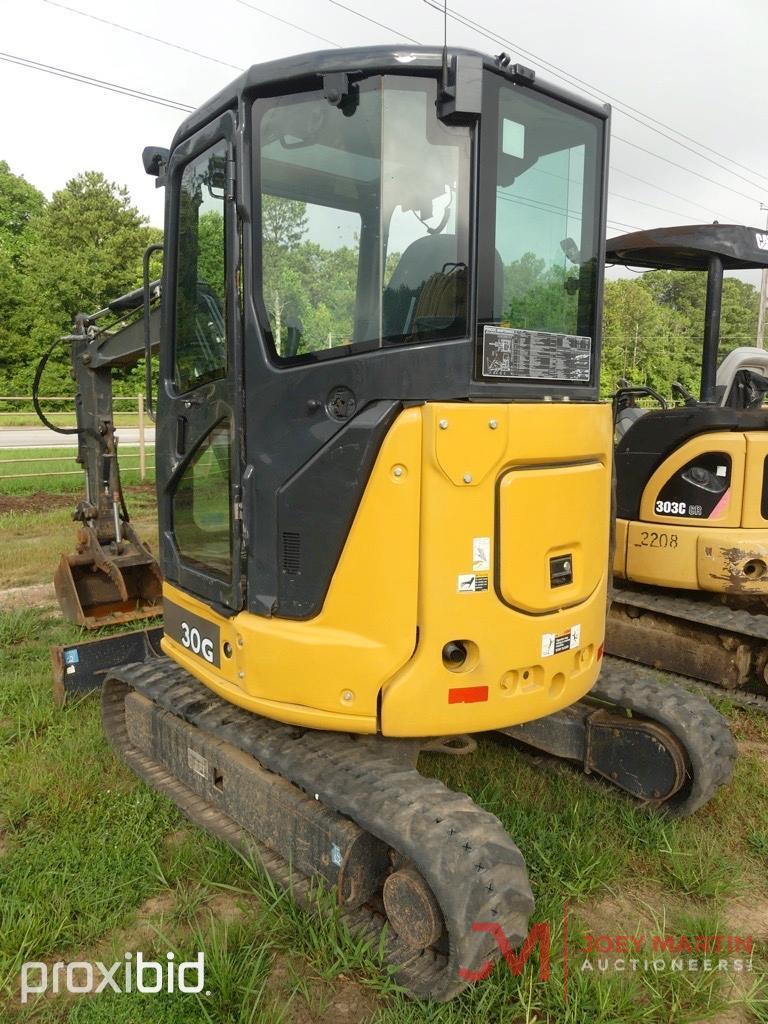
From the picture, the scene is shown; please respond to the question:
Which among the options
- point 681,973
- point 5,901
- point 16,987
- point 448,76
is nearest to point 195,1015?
point 16,987

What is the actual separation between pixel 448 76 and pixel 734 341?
5333 centimetres

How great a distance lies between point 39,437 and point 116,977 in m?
24.3

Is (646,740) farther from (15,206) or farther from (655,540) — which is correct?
(15,206)

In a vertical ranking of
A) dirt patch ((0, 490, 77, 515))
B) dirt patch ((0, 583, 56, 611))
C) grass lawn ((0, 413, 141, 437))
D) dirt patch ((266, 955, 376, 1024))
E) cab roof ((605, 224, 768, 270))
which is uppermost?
cab roof ((605, 224, 768, 270))

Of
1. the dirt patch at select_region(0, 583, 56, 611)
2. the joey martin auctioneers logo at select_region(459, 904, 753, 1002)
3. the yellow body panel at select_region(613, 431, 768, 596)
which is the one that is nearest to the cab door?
the joey martin auctioneers logo at select_region(459, 904, 753, 1002)

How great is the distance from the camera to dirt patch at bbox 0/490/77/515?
504 inches

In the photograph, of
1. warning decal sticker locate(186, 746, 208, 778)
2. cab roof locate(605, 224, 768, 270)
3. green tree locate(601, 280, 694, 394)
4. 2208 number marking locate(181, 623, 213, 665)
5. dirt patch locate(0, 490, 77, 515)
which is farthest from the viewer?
green tree locate(601, 280, 694, 394)

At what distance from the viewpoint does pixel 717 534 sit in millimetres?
5281

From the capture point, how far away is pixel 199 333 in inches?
132

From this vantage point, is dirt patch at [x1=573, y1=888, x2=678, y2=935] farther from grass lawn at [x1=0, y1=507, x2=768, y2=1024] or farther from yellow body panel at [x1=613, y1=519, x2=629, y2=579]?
yellow body panel at [x1=613, y1=519, x2=629, y2=579]

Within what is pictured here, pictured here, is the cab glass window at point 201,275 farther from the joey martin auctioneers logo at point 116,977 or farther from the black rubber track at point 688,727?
the black rubber track at point 688,727

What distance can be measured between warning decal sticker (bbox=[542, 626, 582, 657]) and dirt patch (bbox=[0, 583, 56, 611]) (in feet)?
18.0

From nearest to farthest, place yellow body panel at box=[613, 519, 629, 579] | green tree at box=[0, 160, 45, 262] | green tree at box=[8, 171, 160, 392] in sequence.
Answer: yellow body panel at box=[613, 519, 629, 579] < green tree at box=[8, 171, 160, 392] < green tree at box=[0, 160, 45, 262]

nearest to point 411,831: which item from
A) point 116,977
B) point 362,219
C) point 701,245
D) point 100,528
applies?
point 116,977
